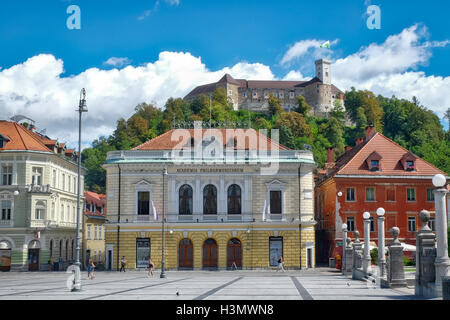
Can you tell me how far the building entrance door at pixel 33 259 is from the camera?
5847cm

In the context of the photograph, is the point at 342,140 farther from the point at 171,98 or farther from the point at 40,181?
the point at 40,181

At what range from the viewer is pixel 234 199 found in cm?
5628

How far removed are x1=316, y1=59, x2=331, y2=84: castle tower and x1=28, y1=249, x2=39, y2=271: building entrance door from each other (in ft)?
477

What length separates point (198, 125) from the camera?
6084cm

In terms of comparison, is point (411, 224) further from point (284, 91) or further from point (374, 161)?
point (284, 91)

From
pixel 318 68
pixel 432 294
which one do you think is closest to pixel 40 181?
pixel 432 294

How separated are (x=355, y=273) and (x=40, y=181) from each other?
113 ft

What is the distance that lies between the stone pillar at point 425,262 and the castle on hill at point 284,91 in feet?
526

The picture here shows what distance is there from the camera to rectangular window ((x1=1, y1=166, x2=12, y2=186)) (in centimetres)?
5838

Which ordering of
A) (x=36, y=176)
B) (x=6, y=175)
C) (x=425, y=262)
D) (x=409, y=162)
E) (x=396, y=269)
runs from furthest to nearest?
1. (x=409, y=162)
2. (x=36, y=176)
3. (x=6, y=175)
4. (x=396, y=269)
5. (x=425, y=262)

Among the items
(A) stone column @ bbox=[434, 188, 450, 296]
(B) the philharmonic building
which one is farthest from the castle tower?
(A) stone column @ bbox=[434, 188, 450, 296]

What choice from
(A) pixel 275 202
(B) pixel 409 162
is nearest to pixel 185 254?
(A) pixel 275 202

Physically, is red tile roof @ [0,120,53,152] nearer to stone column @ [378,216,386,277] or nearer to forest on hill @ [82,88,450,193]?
stone column @ [378,216,386,277]

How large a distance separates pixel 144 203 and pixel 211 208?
6.26 meters
